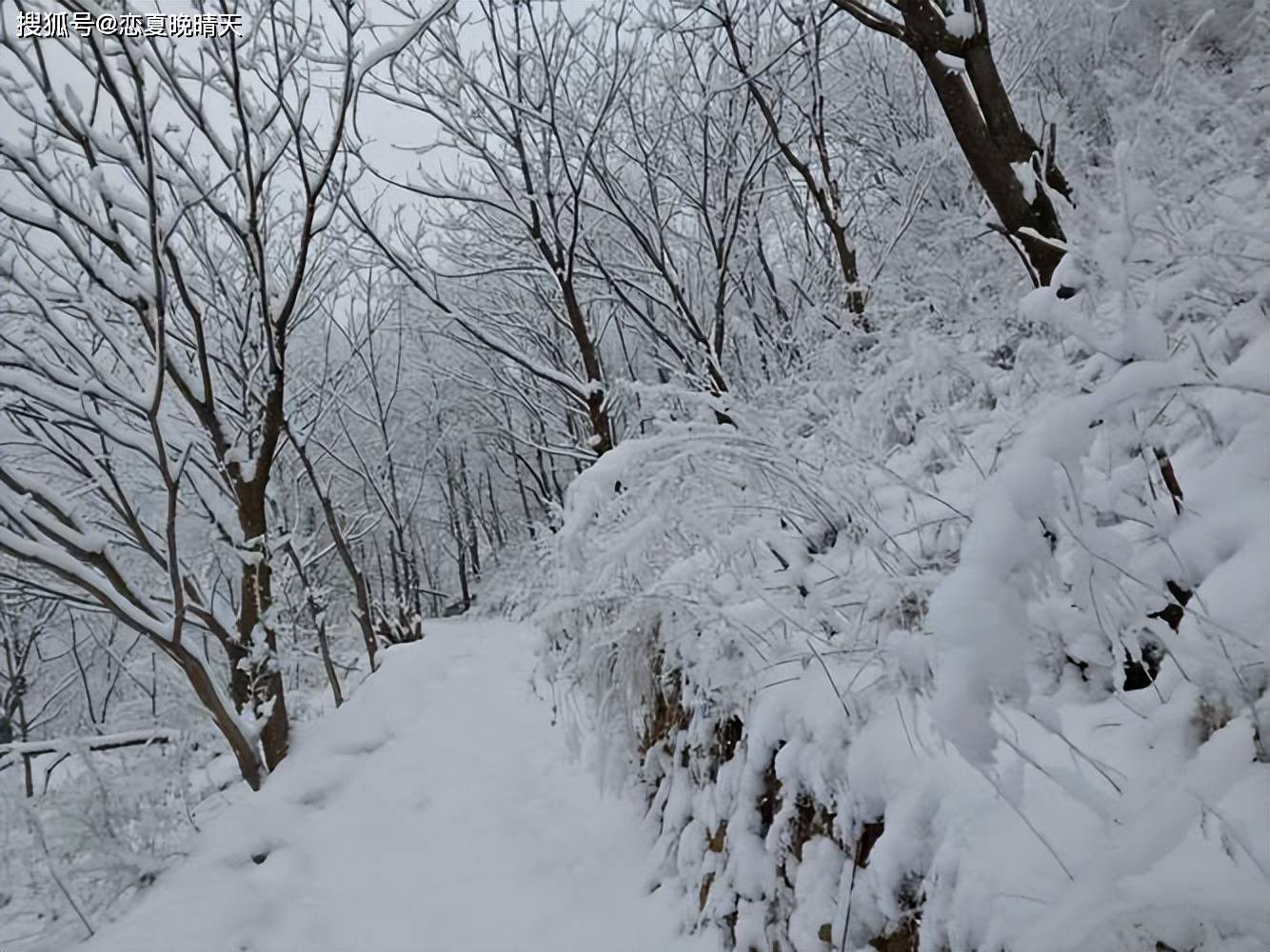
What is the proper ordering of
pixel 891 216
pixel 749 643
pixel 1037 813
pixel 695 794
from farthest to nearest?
1. pixel 891 216
2. pixel 695 794
3. pixel 749 643
4. pixel 1037 813

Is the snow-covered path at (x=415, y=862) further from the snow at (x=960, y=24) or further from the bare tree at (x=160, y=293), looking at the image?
the snow at (x=960, y=24)

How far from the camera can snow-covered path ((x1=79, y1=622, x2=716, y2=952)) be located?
102 inches

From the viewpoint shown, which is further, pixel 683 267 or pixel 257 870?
pixel 683 267

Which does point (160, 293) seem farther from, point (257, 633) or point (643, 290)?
point (643, 290)

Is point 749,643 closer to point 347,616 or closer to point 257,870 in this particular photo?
point 257,870

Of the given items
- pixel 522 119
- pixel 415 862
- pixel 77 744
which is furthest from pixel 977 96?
pixel 77 744

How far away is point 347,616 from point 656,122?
1944 centimetres

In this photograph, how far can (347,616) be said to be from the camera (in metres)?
22.2

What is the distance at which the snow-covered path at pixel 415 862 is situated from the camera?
102 inches

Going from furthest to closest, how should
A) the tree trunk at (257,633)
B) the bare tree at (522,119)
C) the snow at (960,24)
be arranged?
the bare tree at (522,119), the tree trunk at (257,633), the snow at (960,24)

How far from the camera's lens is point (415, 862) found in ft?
10.4

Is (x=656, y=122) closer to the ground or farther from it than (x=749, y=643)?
farther from it

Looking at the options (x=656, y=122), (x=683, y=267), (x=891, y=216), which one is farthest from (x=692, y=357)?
(x=891, y=216)

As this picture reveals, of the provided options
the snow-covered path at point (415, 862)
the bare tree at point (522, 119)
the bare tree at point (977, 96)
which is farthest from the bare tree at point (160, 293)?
the bare tree at point (977, 96)
